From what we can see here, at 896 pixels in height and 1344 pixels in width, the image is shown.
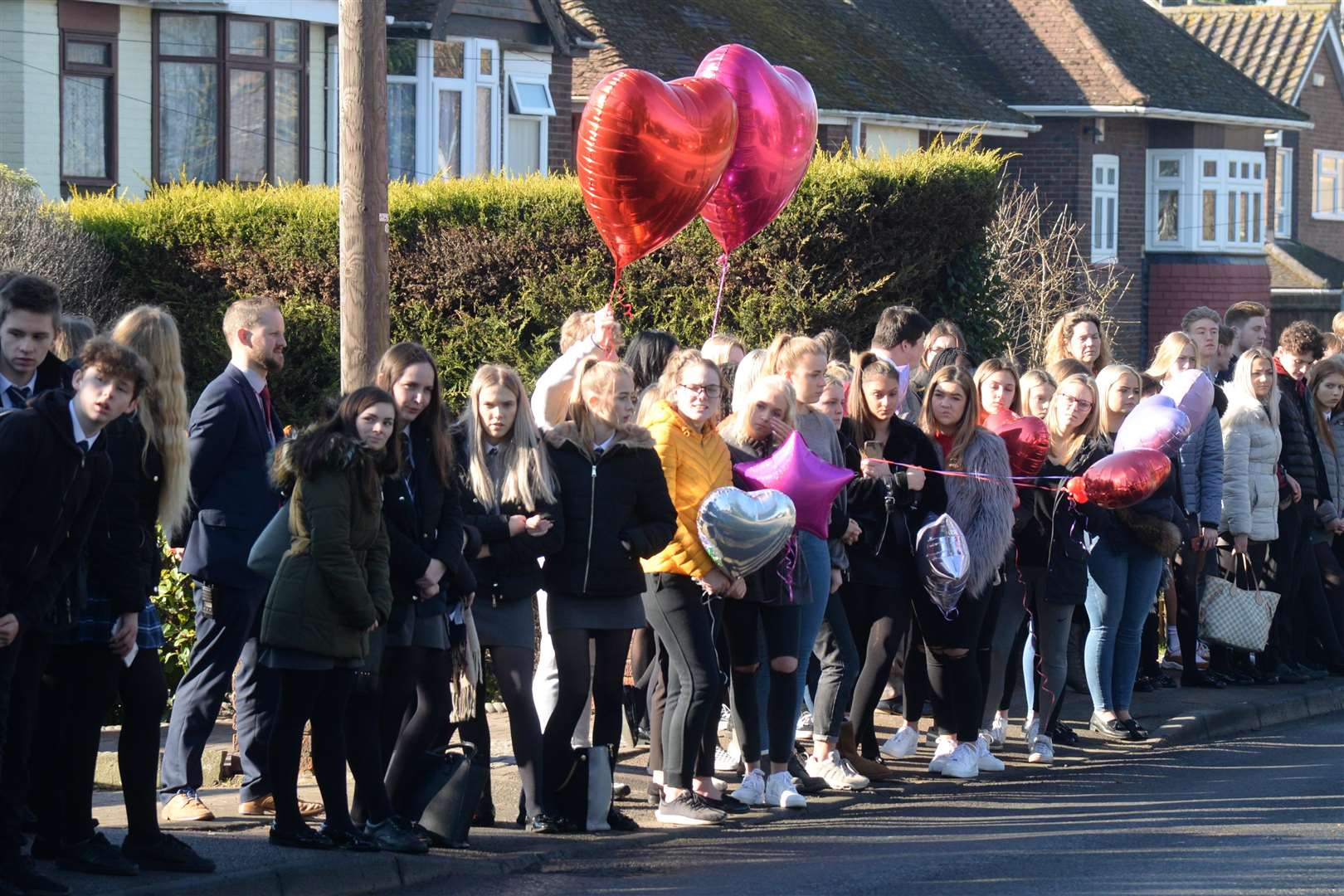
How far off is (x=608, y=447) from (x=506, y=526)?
1.86ft

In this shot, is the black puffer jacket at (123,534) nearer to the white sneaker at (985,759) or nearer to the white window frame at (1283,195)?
the white sneaker at (985,759)

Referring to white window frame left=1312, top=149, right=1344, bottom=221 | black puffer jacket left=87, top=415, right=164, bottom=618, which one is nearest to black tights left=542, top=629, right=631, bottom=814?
black puffer jacket left=87, top=415, right=164, bottom=618

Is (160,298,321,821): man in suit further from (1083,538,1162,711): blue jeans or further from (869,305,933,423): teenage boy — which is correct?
(1083,538,1162,711): blue jeans

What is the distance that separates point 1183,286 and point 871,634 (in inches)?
1100

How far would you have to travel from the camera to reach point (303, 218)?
52.1 feet

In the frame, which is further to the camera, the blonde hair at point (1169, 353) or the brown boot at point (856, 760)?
the blonde hair at point (1169, 353)

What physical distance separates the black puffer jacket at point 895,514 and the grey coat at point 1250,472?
3272 millimetres

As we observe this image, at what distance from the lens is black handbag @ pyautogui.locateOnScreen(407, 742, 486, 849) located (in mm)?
7195

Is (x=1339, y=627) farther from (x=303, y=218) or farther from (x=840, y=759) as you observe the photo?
(x=303, y=218)

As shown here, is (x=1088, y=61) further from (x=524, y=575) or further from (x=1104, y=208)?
(x=524, y=575)

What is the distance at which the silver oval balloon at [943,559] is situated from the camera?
862 cm

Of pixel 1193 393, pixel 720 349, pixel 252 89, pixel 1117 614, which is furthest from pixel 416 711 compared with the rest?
pixel 252 89

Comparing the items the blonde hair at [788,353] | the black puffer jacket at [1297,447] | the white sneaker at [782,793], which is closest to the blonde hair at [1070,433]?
the blonde hair at [788,353]

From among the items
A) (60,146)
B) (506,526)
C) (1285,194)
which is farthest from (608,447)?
(1285,194)
